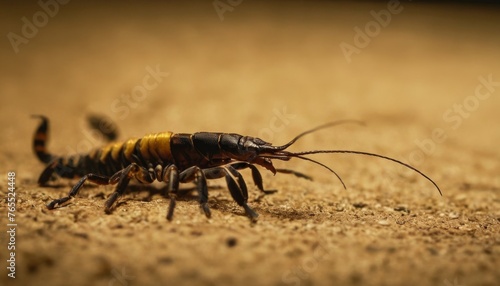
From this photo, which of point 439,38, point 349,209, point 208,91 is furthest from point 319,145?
point 439,38

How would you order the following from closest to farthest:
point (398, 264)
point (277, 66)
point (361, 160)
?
point (398, 264), point (361, 160), point (277, 66)

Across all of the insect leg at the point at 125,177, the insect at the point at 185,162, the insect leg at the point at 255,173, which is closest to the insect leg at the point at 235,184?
the insect at the point at 185,162

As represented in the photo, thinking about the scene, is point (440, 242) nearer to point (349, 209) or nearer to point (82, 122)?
point (349, 209)

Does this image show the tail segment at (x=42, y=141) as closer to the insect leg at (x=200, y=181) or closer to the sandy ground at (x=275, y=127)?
the sandy ground at (x=275, y=127)

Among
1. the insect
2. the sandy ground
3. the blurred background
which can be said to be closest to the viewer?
the sandy ground

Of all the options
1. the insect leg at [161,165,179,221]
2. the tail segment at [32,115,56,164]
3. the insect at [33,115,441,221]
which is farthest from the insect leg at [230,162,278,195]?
the tail segment at [32,115,56,164]

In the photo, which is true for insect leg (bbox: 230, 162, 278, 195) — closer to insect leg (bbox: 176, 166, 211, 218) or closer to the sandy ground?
the sandy ground
